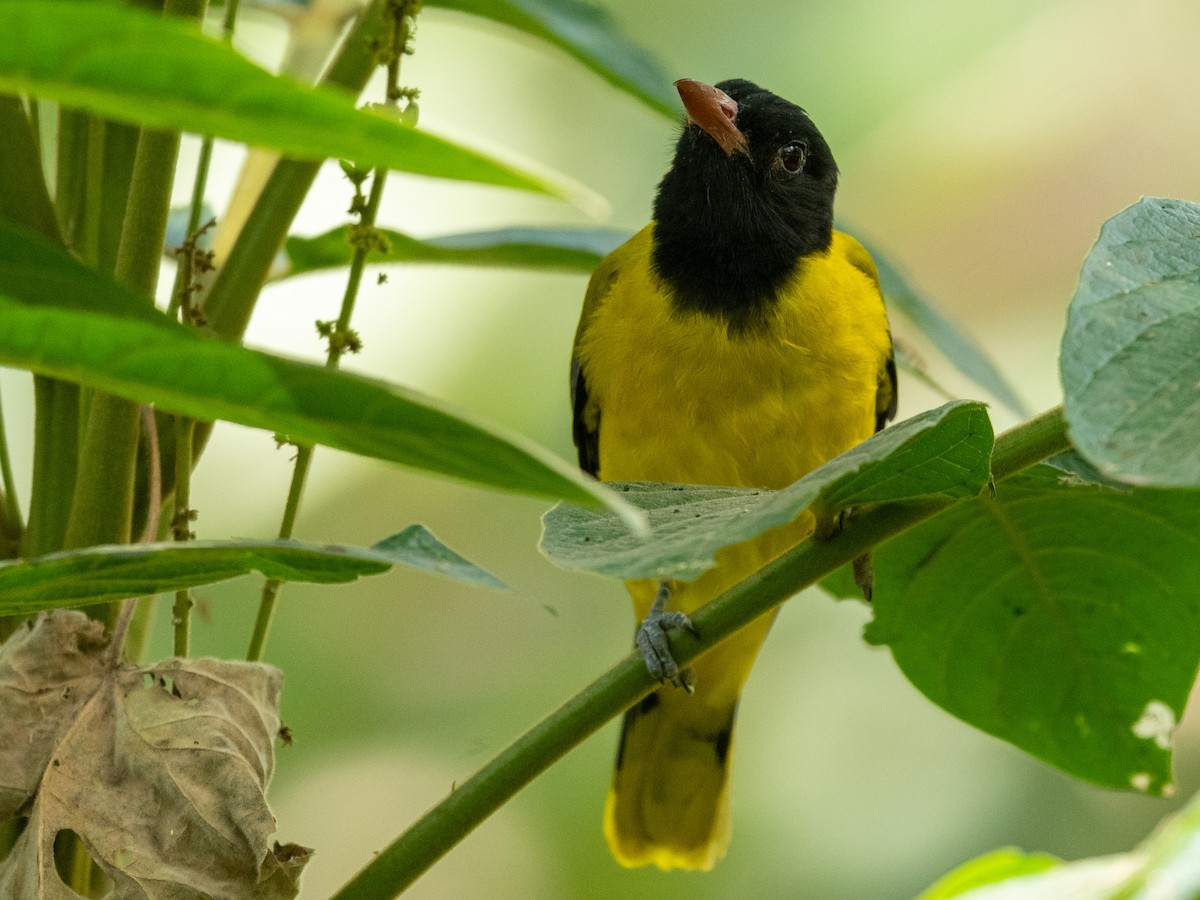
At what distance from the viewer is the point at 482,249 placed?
1.51 meters

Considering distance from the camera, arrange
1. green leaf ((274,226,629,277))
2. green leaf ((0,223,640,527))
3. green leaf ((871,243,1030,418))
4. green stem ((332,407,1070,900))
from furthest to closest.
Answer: green leaf ((871,243,1030,418)), green leaf ((274,226,629,277)), green stem ((332,407,1070,900)), green leaf ((0,223,640,527))

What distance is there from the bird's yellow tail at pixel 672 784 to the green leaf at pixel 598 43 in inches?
64.4

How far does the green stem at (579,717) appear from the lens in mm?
852

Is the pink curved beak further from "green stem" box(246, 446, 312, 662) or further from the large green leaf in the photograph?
the large green leaf

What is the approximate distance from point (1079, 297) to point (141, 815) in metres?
0.66

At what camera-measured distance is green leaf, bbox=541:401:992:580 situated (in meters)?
0.73

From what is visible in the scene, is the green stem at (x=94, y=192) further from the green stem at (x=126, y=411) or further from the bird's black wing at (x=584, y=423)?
the bird's black wing at (x=584, y=423)

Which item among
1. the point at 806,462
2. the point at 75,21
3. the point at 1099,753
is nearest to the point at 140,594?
the point at 75,21

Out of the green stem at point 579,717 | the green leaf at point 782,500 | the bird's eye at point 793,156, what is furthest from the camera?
the bird's eye at point 793,156

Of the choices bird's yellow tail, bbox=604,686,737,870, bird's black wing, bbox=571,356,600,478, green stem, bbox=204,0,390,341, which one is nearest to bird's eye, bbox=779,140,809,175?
bird's black wing, bbox=571,356,600,478

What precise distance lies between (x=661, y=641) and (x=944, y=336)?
461 mm

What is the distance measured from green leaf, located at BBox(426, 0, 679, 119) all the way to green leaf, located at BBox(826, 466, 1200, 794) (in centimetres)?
41

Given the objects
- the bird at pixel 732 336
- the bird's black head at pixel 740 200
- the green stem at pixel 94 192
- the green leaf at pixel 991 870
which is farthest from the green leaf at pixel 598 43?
the bird's black head at pixel 740 200

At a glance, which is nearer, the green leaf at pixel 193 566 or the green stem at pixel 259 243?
the green leaf at pixel 193 566
